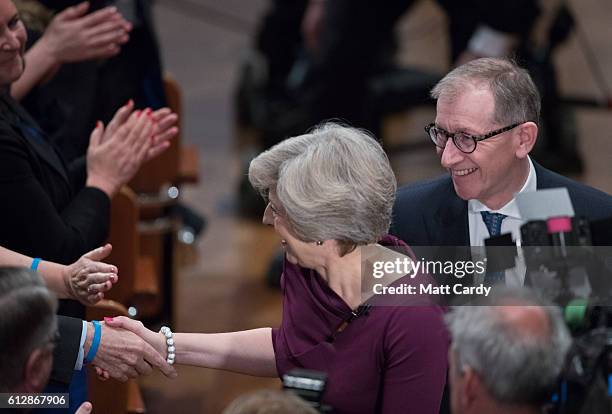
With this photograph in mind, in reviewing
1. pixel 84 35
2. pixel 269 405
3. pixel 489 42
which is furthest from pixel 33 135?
pixel 489 42

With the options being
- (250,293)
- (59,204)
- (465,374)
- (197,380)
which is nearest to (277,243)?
(250,293)

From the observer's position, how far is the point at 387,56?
6.88 m

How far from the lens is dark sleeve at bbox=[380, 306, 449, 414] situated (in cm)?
246

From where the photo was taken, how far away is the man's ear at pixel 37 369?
2.13m

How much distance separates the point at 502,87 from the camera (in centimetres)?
278

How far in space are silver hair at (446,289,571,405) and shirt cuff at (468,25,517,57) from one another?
320 centimetres

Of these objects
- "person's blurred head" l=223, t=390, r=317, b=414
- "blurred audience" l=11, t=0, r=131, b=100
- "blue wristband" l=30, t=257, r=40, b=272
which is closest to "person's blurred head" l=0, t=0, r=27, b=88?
"blurred audience" l=11, t=0, r=131, b=100

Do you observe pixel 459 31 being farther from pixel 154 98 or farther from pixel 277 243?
pixel 154 98

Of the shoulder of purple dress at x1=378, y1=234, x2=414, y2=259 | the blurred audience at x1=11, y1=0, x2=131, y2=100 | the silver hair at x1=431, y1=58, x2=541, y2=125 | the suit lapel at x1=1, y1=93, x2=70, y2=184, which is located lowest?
the shoulder of purple dress at x1=378, y1=234, x2=414, y2=259

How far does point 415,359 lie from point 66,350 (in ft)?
2.63

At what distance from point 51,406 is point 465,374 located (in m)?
0.93

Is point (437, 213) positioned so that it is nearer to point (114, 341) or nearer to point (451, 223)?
point (451, 223)

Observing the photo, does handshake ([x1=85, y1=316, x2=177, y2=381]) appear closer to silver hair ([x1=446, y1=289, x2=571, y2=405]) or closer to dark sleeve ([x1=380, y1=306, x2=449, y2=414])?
dark sleeve ([x1=380, y1=306, x2=449, y2=414])

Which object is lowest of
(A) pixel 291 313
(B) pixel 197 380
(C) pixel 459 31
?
(B) pixel 197 380
